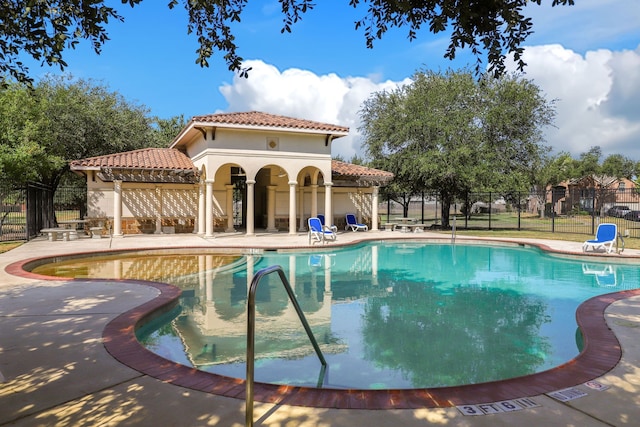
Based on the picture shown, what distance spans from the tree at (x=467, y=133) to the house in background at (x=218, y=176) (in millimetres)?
2935

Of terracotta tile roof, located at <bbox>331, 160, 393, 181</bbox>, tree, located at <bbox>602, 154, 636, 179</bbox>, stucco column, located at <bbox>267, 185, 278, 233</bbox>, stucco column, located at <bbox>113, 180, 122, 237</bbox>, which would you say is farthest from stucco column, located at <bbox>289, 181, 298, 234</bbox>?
tree, located at <bbox>602, 154, 636, 179</bbox>

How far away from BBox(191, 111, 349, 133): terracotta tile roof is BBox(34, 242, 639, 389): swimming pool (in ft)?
25.2

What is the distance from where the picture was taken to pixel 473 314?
7441 millimetres

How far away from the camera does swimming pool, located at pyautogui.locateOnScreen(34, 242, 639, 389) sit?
16.5 feet

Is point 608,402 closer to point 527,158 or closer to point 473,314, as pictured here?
point 473,314

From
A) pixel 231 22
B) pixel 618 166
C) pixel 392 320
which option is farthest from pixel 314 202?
pixel 618 166

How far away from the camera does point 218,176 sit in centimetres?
2216

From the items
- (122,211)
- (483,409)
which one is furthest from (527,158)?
(483,409)

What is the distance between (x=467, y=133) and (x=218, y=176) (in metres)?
14.5

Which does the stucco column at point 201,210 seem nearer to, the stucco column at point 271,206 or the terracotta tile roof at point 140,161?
the terracotta tile roof at point 140,161

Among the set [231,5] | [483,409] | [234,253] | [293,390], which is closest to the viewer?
[483,409]

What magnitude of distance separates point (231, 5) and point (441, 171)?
20311mm

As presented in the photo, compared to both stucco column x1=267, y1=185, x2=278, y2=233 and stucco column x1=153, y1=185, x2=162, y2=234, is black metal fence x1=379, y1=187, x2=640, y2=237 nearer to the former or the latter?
stucco column x1=267, y1=185, x2=278, y2=233

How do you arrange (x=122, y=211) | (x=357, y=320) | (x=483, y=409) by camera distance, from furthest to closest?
(x=122, y=211), (x=357, y=320), (x=483, y=409)
